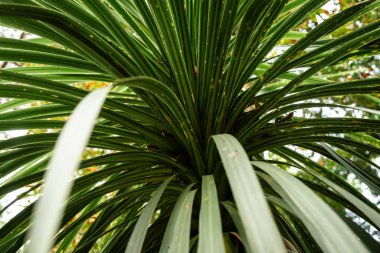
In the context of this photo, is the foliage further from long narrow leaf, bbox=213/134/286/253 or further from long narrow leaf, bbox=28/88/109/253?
long narrow leaf, bbox=28/88/109/253

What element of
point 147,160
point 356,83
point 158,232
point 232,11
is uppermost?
point 232,11

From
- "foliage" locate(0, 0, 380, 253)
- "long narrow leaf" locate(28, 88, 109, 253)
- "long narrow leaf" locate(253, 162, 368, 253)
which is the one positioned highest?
"foliage" locate(0, 0, 380, 253)

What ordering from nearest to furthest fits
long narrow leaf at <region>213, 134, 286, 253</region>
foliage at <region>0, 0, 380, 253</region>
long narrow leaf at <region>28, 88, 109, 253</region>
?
long narrow leaf at <region>28, 88, 109, 253</region>, long narrow leaf at <region>213, 134, 286, 253</region>, foliage at <region>0, 0, 380, 253</region>

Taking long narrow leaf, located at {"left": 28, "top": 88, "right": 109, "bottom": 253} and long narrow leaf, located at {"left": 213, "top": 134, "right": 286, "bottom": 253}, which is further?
long narrow leaf, located at {"left": 213, "top": 134, "right": 286, "bottom": 253}

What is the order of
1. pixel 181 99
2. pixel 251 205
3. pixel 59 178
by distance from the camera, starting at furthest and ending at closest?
pixel 181 99 < pixel 251 205 < pixel 59 178

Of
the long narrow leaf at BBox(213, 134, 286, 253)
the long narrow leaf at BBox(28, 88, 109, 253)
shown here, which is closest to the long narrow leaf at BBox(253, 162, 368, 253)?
the long narrow leaf at BBox(213, 134, 286, 253)

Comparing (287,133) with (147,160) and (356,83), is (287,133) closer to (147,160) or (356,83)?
(356,83)

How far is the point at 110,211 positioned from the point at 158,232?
16 cm

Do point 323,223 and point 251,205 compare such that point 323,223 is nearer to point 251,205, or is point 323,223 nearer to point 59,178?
point 251,205

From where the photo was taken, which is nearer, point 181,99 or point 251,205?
point 251,205

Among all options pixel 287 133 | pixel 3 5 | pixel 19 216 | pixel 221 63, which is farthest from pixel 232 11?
pixel 19 216

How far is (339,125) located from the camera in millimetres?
986

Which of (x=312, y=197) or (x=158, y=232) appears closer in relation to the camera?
(x=312, y=197)

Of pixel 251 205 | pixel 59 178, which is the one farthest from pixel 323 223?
pixel 59 178
